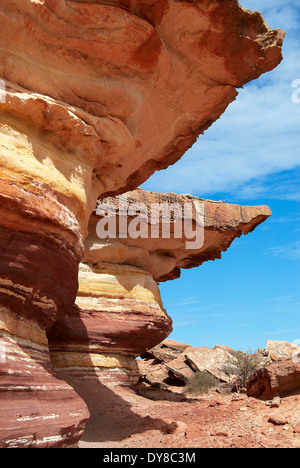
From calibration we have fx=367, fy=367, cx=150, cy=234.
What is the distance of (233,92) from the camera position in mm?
7945

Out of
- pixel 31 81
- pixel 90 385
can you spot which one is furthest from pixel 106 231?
pixel 31 81

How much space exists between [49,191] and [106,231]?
824 cm

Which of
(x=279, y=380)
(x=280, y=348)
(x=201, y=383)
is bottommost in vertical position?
(x=201, y=383)

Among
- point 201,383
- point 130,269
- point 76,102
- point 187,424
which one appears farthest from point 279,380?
point 201,383

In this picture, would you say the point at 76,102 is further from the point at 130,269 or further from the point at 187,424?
the point at 130,269

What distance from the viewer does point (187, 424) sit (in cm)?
768

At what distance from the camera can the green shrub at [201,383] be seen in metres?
15.7

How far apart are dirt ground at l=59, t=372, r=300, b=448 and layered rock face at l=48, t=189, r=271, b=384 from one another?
122 centimetres

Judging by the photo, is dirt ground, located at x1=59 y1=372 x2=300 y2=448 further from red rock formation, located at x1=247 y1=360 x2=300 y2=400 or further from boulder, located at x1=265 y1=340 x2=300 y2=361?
boulder, located at x1=265 y1=340 x2=300 y2=361

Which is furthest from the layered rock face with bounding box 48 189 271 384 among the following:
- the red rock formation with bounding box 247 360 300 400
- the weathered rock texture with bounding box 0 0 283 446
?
the weathered rock texture with bounding box 0 0 283 446

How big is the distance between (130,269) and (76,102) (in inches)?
309

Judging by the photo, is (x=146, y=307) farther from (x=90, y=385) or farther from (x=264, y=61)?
(x=264, y=61)

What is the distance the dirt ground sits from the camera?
19.8 ft

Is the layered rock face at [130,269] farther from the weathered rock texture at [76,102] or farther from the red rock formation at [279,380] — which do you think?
the weathered rock texture at [76,102]
